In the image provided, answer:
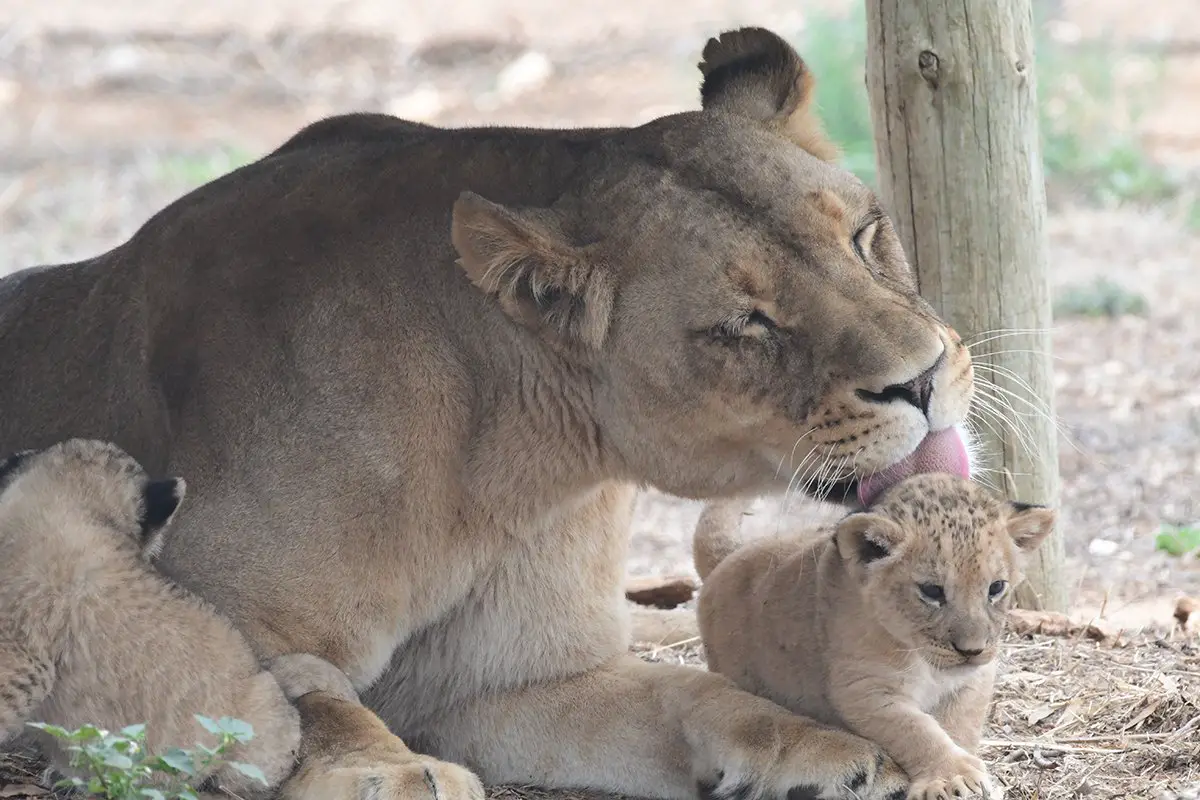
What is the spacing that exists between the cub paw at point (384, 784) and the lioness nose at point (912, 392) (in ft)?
4.20

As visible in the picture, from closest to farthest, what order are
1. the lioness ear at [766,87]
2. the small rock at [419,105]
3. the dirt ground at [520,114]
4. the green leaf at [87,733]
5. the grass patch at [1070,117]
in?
the green leaf at [87,733] → the lioness ear at [766,87] → the dirt ground at [520,114] → the grass patch at [1070,117] → the small rock at [419,105]

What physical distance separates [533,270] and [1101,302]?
8.12m

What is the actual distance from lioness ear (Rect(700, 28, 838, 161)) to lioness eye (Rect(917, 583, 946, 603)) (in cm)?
115

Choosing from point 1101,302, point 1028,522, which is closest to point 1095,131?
point 1101,302

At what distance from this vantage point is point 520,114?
682 inches

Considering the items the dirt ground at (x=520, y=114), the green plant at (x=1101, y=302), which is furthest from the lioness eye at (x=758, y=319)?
the green plant at (x=1101, y=302)

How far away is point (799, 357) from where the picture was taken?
394 cm

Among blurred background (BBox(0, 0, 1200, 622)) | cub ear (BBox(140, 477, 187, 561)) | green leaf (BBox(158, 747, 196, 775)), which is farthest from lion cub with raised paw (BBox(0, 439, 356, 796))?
blurred background (BBox(0, 0, 1200, 622))

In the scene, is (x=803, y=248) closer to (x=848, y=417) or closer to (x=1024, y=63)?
(x=848, y=417)

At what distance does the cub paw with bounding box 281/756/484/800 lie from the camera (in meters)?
3.91

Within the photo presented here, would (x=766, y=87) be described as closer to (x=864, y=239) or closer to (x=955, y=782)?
(x=864, y=239)

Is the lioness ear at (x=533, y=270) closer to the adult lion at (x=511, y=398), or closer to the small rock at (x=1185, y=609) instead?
the adult lion at (x=511, y=398)

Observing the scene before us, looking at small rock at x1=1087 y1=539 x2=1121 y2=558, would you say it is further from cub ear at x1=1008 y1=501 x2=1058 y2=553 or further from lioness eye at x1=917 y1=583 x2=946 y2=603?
lioness eye at x1=917 y1=583 x2=946 y2=603

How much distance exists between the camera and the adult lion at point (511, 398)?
13.2 feet
